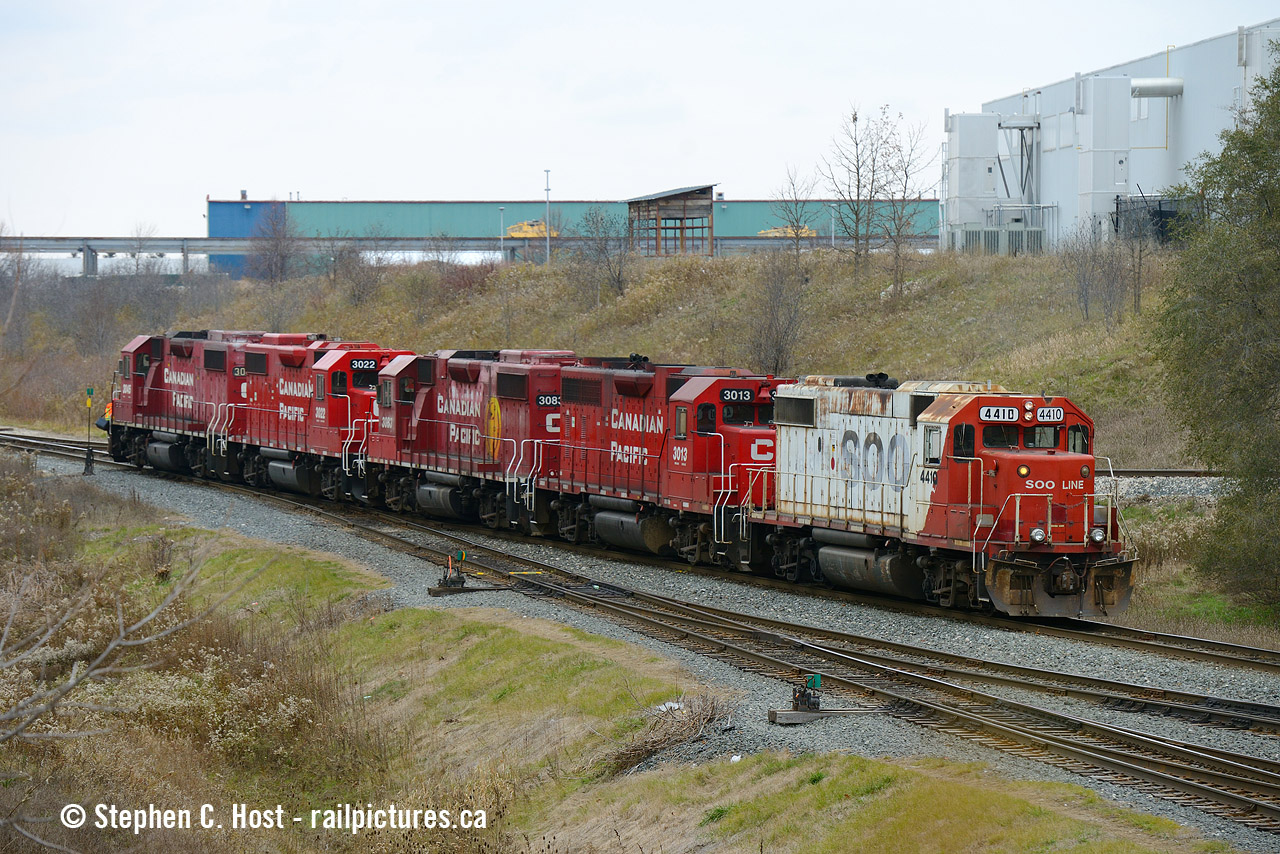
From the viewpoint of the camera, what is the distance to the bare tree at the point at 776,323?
40844mm

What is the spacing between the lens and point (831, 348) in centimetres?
4575

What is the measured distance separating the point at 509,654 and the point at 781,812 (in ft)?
20.9

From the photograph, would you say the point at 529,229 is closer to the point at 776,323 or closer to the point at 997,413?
the point at 776,323

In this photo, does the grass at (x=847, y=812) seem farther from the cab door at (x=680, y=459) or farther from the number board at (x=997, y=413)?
the cab door at (x=680, y=459)

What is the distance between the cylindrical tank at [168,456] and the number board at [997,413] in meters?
25.1

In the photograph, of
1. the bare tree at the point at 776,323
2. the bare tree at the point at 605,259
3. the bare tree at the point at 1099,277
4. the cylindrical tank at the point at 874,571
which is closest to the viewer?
the cylindrical tank at the point at 874,571

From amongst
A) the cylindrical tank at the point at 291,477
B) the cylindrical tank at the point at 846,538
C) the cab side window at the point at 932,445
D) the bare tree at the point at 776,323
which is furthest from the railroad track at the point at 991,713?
the bare tree at the point at 776,323

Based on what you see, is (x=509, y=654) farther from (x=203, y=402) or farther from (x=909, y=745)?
(x=203, y=402)

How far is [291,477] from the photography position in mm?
31281

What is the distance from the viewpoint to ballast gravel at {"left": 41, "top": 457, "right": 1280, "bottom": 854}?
34.6ft

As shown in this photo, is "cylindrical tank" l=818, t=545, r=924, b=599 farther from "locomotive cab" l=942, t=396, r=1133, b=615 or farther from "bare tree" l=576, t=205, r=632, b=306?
"bare tree" l=576, t=205, r=632, b=306

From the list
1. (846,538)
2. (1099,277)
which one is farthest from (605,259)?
(846,538)

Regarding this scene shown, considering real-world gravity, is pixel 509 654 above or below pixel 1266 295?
below

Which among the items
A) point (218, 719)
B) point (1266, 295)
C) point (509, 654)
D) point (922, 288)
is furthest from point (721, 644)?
point (922, 288)
